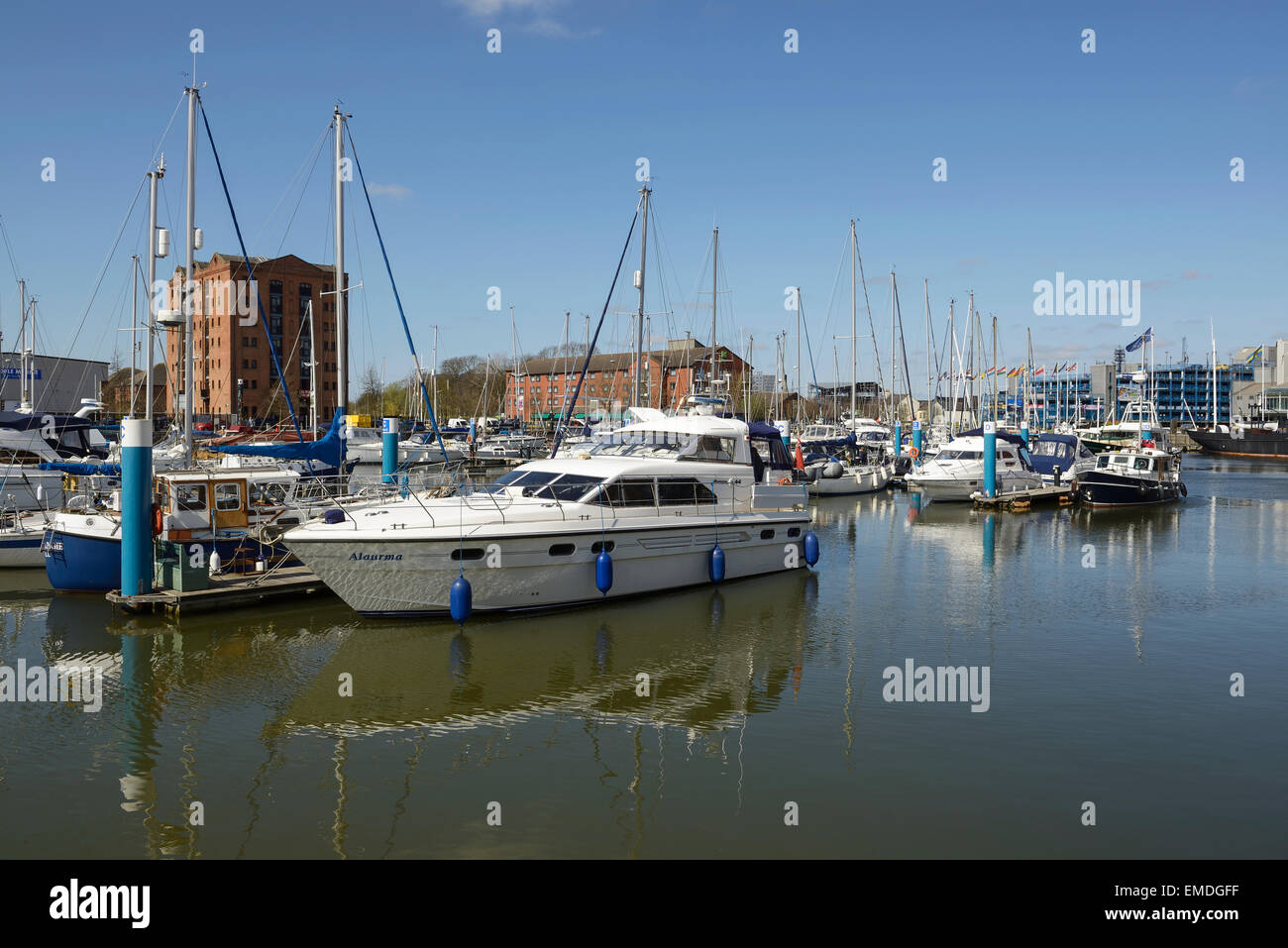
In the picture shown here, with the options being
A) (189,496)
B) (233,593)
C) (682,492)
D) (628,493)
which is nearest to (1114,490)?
(682,492)

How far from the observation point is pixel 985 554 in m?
25.0

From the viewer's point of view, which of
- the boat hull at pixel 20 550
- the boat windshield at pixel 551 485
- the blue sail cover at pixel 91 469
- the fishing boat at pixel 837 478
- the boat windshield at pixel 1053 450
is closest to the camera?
the boat windshield at pixel 551 485

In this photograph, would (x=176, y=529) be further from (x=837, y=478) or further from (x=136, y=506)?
(x=837, y=478)

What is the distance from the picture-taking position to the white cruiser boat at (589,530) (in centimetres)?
1484

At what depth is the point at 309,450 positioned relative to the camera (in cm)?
2041

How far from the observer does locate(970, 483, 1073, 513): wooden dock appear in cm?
3616

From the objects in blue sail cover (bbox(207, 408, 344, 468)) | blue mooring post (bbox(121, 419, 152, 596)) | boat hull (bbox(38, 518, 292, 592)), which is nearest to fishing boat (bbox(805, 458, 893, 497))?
Answer: blue sail cover (bbox(207, 408, 344, 468))

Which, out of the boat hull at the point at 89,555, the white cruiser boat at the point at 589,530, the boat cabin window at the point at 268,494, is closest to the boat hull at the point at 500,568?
the white cruiser boat at the point at 589,530

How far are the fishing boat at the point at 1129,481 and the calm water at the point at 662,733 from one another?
19.8m

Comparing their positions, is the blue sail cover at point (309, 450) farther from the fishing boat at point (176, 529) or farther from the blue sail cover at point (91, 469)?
the blue sail cover at point (91, 469)

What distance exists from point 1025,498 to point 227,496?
102 feet

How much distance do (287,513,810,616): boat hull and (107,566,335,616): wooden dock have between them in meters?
1.95

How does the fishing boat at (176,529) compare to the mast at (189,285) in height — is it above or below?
below
